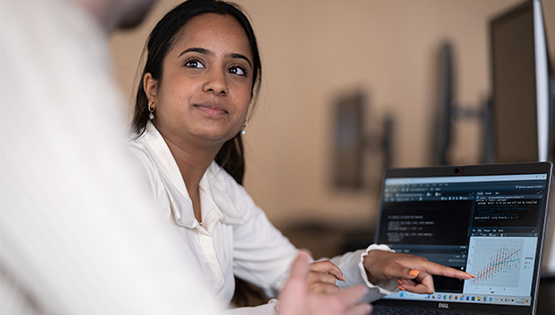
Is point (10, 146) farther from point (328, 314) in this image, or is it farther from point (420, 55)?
point (420, 55)

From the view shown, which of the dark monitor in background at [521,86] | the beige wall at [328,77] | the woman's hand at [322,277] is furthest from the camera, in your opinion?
the beige wall at [328,77]

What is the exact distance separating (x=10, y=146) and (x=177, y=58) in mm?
656

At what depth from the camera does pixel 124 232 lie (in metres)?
0.54

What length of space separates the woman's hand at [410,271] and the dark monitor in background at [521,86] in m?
0.65

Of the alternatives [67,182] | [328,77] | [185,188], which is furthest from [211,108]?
[328,77]

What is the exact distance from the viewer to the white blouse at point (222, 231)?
3.44 feet

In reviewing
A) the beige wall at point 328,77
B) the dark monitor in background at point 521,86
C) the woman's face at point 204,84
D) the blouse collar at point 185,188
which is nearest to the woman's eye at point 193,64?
the woman's face at point 204,84

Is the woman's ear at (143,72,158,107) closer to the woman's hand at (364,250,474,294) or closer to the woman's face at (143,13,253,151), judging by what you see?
the woman's face at (143,13,253,151)

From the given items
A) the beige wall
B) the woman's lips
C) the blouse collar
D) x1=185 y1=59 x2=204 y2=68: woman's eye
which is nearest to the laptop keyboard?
the blouse collar

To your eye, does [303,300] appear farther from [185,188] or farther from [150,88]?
[150,88]

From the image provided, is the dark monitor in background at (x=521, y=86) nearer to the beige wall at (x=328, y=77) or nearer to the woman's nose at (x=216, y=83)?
the woman's nose at (x=216, y=83)

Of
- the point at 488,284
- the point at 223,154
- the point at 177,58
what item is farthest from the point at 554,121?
the point at 177,58

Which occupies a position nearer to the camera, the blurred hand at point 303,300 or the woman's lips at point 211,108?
the blurred hand at point 303,300

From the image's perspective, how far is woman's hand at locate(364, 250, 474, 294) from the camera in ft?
3.42
